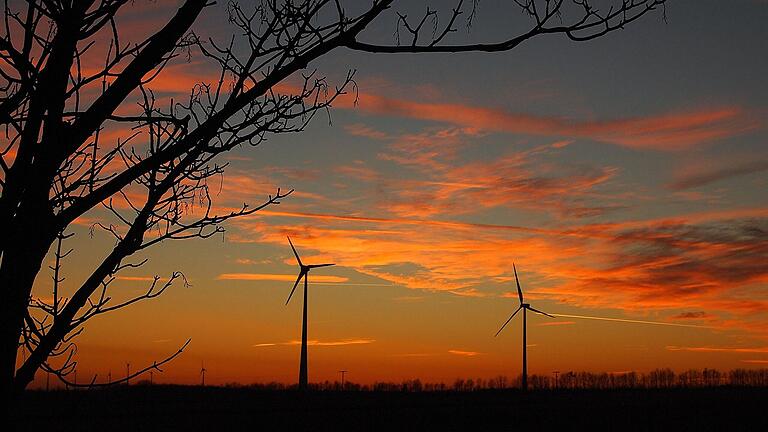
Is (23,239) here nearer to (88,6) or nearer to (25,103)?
(88,6)

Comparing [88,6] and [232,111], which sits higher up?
[88,6]

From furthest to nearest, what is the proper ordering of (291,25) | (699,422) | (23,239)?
(699,422), (291,25), (23,239)

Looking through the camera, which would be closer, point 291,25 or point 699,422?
point 291,25

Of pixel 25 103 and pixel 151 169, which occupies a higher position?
pixel 25 103

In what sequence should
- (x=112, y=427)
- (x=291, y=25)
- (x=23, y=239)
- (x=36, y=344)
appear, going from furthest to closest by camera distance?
(x=112, y=427) → (x=291, y=25) → (x=36, y=344) → (x=23, y=239)

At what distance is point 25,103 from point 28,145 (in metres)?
1.01

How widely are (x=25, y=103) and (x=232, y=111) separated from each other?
1.32 m

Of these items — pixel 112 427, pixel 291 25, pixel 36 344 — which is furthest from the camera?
pixel 112 427

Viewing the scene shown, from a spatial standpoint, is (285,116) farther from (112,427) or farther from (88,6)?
(112,427)

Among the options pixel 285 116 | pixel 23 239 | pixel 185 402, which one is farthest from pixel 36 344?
pixel 185 402

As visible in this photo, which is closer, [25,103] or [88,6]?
[88,6]

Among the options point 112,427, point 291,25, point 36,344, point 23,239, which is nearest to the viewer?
point 23,239

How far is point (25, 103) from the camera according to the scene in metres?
4.62

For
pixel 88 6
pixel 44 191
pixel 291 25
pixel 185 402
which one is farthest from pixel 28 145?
pixel 185 402
